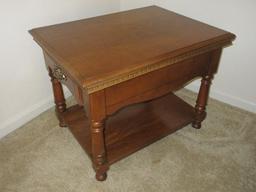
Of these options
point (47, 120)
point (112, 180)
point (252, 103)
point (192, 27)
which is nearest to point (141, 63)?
point (192, 27)

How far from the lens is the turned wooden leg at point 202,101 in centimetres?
131

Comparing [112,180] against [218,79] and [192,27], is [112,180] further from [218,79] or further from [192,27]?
[218,79]

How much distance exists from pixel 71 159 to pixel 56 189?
0.58 ft

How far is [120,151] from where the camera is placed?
1.24m

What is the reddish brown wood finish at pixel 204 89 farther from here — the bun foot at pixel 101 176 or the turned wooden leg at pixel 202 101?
the bun foot at pixel 101 176

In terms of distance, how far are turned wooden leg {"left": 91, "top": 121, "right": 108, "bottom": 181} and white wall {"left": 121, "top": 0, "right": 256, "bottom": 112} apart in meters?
0.94

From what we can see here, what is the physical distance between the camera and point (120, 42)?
1061 millimetres

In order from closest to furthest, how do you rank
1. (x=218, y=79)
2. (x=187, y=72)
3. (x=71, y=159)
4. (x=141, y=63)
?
(x=141, y=63) → (x=187, y=72) → (x=71, y=159) → (x=218, y=79)

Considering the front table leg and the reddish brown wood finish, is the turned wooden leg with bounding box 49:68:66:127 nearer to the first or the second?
the front table leg

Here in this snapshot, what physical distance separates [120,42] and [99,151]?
460mm

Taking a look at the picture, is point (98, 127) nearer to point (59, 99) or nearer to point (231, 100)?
point (59, 99)

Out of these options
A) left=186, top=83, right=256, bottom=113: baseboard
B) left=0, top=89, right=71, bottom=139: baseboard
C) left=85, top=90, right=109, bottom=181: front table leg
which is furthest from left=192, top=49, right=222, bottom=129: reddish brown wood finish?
left=0, top=89, right=71, bottom=139: baseboard

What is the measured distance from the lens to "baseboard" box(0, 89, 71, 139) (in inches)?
55.9

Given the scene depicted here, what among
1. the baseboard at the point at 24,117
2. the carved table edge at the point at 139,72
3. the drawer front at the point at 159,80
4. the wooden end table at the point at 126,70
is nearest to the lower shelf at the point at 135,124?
the wooden end table at the point at 126,70
